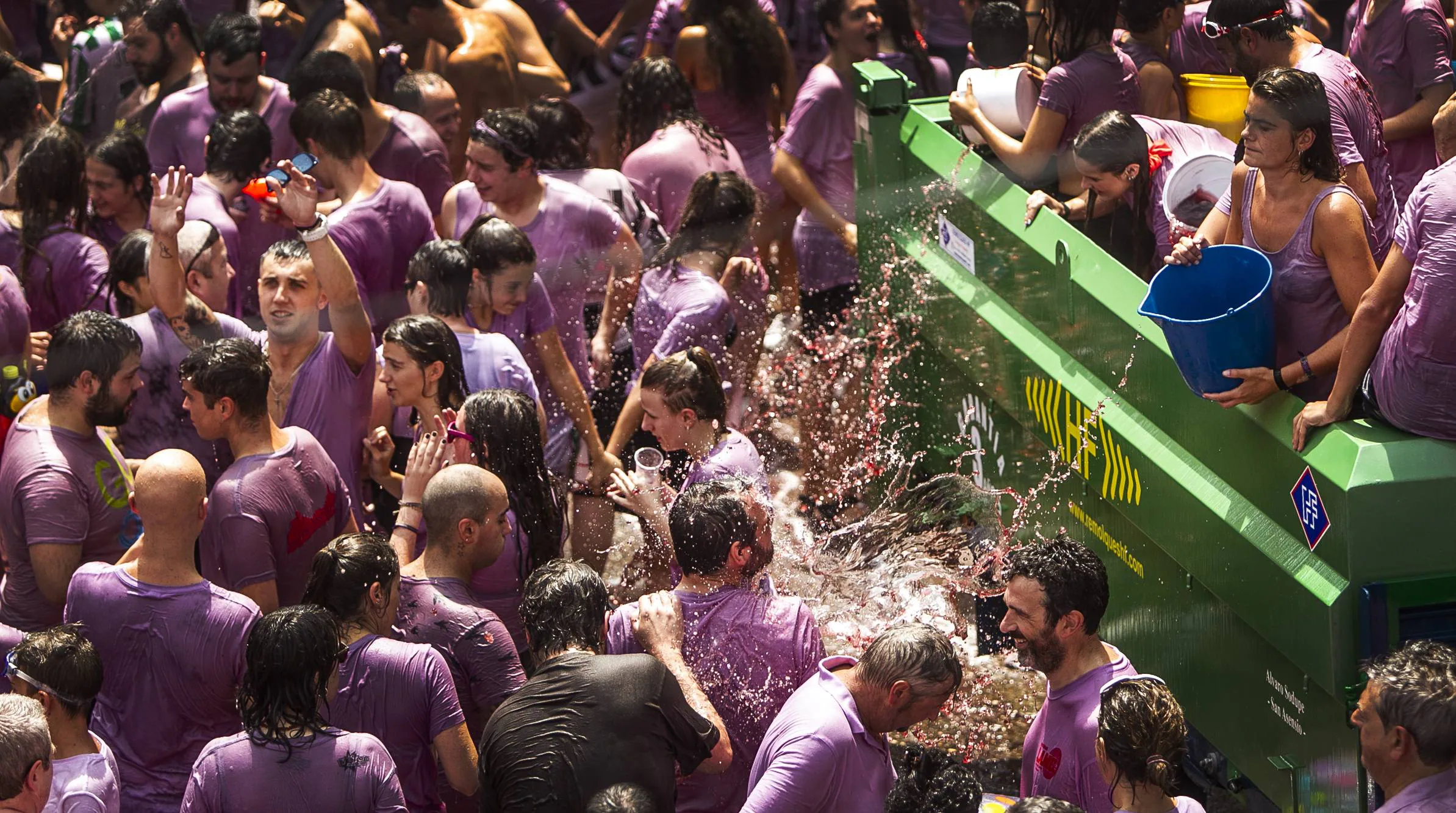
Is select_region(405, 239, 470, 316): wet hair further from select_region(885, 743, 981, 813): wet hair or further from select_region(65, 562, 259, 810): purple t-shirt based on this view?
select_region(885, 743, 981, 813): wet hair

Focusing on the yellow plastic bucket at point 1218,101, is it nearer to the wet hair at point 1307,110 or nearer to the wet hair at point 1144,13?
the wet hair at point 1144,13

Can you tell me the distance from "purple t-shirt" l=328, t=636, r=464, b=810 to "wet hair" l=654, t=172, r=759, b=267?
8.60 ft

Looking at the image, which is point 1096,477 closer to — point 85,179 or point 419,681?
point 419,681

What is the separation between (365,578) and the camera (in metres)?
3.76

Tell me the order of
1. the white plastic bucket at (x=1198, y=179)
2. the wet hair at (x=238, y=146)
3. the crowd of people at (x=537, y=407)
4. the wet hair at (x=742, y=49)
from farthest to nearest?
the wet hair at (x=742, y=49) → the wet hair at (x=238, y=146) → the white plastic bucket at (x=1198, y=179) → the crowd of people at (x=537, y=407)

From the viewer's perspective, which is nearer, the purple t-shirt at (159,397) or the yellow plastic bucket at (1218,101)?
the purple t-shirt at (159,397)

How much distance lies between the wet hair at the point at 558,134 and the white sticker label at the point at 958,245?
1.87 meters

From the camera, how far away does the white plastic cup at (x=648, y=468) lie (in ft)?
15.2

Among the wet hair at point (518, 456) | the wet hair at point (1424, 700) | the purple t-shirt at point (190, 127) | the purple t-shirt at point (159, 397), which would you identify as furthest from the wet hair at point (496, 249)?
the wet hair at point (1424, 700)

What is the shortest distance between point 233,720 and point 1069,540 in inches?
88.2

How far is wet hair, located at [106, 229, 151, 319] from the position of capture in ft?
17.3

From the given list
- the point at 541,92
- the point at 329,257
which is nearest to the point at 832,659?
the point at 329,257

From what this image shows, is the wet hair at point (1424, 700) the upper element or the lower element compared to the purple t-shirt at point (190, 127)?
upper

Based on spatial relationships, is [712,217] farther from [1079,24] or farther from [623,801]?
[623,801]
